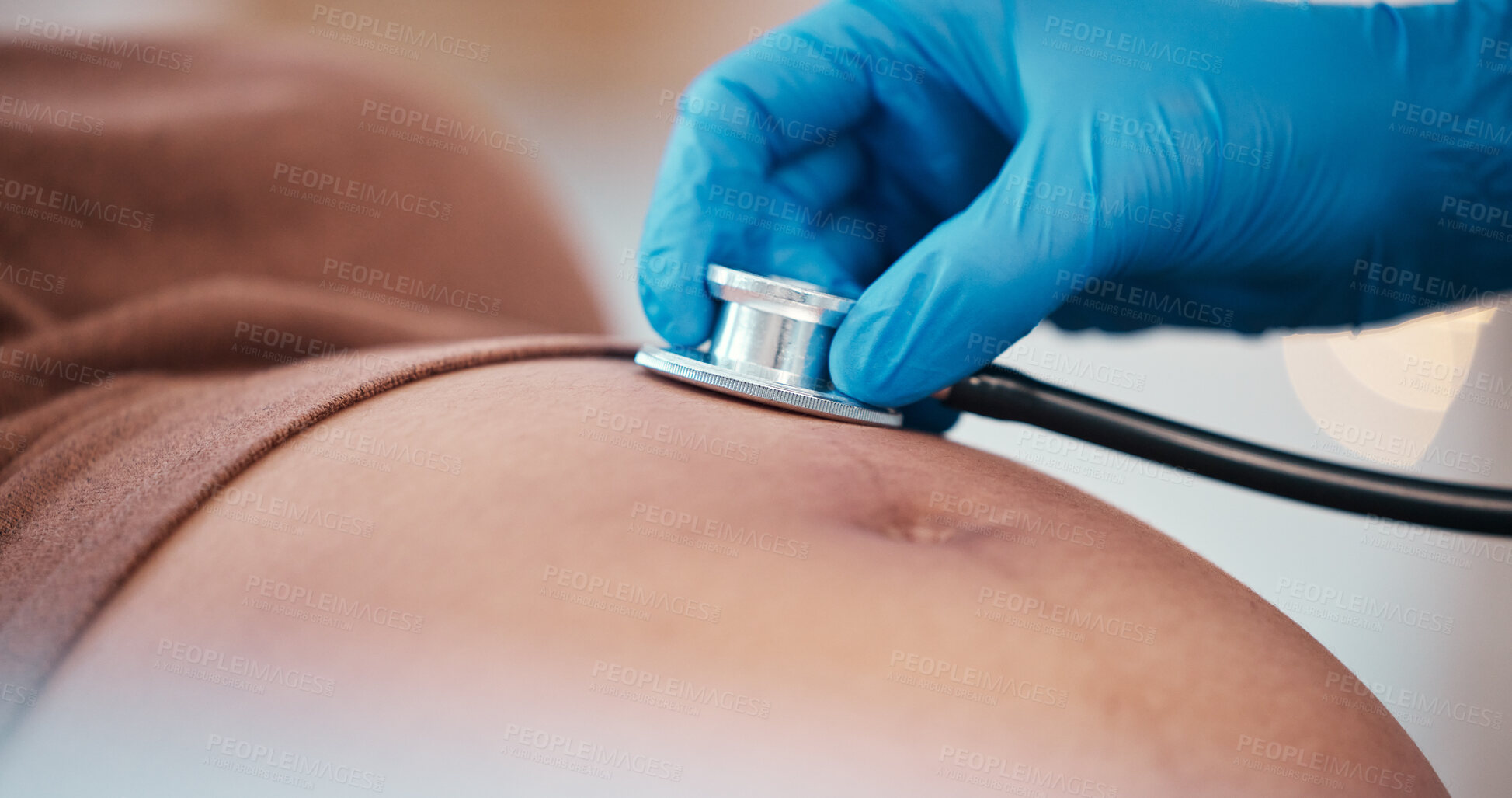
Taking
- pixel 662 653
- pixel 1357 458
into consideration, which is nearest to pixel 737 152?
pixel 662 653

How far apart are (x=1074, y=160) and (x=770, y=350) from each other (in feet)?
0.99

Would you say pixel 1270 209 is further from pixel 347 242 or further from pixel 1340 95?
pixel 347 242

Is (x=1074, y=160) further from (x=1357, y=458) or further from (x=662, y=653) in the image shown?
(x=1357, y=458)

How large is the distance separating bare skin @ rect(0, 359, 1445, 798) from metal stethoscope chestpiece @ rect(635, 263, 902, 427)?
0.12 meters

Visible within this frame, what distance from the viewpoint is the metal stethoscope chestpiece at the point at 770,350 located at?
0.57 metres

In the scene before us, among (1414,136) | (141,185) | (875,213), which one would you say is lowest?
(141,185)

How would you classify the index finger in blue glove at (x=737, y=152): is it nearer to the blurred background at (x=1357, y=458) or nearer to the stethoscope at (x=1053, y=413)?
the stethoscope at (x=1053, y=413)

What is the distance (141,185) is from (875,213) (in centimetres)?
80

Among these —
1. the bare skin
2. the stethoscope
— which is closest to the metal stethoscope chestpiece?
the stethoscope

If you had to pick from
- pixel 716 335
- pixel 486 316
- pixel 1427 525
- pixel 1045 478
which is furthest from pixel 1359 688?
pixel 486 316

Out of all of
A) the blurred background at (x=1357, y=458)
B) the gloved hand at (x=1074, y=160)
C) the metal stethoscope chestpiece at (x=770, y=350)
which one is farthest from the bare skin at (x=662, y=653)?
the blurred background at (x=1357, y=458)

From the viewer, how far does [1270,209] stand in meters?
0.76

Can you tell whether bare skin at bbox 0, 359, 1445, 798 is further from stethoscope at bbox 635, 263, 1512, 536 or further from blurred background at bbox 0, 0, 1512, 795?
blurred background at bbox 0, 0, 1512, 795

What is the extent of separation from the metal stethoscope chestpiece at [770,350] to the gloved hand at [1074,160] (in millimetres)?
28
